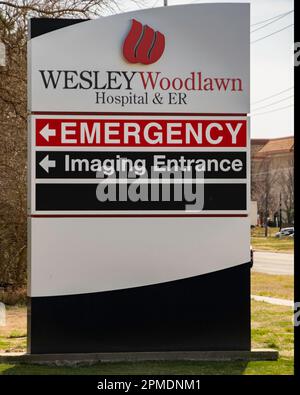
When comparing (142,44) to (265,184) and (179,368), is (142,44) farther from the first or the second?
(265,184)

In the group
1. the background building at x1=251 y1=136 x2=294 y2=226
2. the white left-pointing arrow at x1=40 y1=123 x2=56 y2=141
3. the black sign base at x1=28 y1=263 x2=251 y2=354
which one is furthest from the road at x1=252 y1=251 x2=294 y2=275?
the background building at x1=251 y1=136 x2=294 y2=226

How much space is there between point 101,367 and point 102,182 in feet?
7.41

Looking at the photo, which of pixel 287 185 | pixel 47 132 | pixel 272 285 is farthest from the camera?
pixel 287 185

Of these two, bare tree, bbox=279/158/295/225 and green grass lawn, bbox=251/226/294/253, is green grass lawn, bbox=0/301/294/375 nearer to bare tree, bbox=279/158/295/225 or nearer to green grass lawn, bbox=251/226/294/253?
green grass lawn, bbox=251/226/294/253

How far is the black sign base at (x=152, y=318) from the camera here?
32.5 feet

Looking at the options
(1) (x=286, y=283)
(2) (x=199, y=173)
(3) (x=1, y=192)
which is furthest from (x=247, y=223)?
(1) (x=286, y=283)

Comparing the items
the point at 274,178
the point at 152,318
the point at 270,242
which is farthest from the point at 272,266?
the point at 274,178

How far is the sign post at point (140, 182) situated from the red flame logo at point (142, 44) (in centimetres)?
1

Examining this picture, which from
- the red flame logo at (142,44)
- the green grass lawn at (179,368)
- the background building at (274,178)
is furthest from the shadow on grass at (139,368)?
the background building at (274,178)

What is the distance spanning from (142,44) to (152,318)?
3448 millimetres

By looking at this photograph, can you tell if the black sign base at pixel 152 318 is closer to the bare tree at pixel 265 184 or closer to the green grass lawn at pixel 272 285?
the green grass lawn at pixel 272 285

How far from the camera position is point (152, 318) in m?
10.0

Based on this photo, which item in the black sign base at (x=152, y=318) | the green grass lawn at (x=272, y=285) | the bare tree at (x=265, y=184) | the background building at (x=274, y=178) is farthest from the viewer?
the background building at (x=274, y=178)

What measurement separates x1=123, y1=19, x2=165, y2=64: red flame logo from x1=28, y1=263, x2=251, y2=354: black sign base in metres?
2.84
